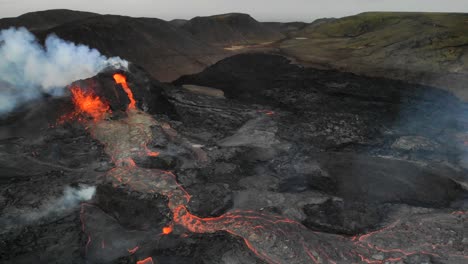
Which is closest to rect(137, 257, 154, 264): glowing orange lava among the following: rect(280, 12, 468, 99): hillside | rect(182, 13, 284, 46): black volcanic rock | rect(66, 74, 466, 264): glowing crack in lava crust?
rect(66, 74, 466, 264): glowing crack in lava crust

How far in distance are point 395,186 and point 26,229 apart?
1612 cm

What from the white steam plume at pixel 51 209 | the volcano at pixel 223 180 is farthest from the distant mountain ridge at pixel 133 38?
the white steam plume at pixel 51 209

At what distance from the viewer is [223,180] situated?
53.0ft

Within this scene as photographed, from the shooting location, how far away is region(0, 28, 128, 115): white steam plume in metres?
22.0

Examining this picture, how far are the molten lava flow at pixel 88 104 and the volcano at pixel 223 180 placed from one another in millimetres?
82

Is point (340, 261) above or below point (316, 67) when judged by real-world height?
below

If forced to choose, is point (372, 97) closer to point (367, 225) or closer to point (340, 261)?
point (367, 225)

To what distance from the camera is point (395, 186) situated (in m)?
15.5

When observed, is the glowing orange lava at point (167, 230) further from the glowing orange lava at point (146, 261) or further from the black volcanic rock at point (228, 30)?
the black volcanic rock at point (228, 30)

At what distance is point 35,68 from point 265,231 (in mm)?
21282

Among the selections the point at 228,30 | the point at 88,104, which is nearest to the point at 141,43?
the point at 88,104

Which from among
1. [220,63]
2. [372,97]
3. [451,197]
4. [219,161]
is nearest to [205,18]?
[220,63]

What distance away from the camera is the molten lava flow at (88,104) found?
22.1m

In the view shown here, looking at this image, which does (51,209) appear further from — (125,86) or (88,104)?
(125,86)
